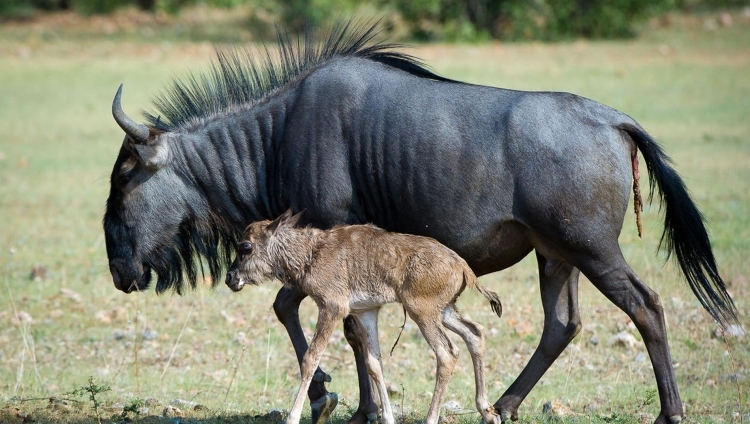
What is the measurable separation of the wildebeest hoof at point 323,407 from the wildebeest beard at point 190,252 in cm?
124

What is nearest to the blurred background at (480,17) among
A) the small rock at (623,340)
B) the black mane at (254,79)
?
the small rock at (623,340)

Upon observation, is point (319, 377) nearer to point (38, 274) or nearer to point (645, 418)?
point (645, 418)

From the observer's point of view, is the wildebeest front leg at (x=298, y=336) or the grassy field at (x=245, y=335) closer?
the wildebeest front leg at (x=298, y=336)

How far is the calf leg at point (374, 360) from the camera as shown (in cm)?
587

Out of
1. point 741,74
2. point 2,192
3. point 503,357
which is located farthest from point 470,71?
point 503,357

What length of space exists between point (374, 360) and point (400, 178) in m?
1.12

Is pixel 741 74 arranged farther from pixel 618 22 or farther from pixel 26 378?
pixel 26 378

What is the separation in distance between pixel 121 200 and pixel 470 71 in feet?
60.5

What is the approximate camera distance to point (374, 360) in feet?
19.8

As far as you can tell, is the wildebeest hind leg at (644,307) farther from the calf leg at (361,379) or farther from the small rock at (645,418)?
the calf leg at (361,379)

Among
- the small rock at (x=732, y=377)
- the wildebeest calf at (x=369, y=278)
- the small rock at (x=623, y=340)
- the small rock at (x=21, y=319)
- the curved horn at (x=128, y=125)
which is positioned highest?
the curved horn at (x=128, y=125)

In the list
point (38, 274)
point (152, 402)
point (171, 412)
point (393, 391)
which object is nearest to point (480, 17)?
point (38, 274)

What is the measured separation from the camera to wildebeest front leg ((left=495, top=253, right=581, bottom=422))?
262 inches

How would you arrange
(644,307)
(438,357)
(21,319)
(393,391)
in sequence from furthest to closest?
(21,319)
(393,391)
(644,307)
(438,357)
